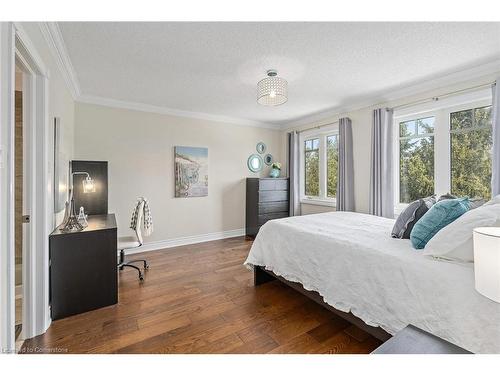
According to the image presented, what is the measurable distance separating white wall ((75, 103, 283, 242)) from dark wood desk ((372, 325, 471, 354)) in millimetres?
3816

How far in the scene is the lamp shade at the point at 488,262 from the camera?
0.87 meters

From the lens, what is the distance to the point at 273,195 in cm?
489

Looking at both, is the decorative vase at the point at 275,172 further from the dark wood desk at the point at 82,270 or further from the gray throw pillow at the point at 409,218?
the dark wood desk at the point at 82,270

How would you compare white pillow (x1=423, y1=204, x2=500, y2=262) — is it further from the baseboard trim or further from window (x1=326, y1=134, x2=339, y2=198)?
the baseboard trim

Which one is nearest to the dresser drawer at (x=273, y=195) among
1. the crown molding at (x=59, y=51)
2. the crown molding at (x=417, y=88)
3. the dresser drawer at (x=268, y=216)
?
the dresser drawer at (x=268, y=216)

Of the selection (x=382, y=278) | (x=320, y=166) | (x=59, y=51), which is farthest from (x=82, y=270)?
(x=320, y=166)

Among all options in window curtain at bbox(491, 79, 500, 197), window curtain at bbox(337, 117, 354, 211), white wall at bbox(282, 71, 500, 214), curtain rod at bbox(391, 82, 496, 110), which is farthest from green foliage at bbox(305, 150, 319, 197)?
window curtain at bbox(491, 79, 500, 197)

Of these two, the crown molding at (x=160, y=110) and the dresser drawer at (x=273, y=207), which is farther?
the dresser drawer at (x=273, y=207)

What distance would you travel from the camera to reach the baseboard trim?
3.95 metres

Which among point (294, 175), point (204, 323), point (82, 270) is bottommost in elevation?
point (204, 323)

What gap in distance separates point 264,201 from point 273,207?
0.88 ft

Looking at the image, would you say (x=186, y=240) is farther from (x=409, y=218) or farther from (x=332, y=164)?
(x=409, y=218)

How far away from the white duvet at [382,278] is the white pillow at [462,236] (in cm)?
6
